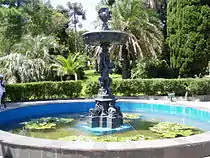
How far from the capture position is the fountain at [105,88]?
8.93m

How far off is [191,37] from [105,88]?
447 inches

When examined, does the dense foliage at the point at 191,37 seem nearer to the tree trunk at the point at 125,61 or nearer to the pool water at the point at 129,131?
the tree trunk at the point at 125,61

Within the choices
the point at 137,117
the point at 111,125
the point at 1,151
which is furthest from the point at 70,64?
the point at 1,151

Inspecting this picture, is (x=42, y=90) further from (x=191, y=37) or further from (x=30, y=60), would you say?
(x=191, y=37)

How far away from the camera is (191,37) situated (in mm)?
19266


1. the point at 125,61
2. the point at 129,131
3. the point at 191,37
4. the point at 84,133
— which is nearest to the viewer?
the point at 84,133

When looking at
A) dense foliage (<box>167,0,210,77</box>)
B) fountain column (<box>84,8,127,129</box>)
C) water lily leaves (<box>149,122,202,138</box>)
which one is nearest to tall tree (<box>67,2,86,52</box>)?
dense foliage (<box>167,0,210,77</box>)

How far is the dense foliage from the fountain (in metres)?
10.9

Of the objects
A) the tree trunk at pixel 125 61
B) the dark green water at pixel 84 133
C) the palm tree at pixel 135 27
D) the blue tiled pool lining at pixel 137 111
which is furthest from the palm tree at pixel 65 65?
the dark green water at pixel 84 133

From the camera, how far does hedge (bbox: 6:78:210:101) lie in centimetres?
1652

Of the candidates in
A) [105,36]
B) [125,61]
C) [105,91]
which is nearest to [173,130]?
[105,91]

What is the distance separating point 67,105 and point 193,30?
34.5 ft

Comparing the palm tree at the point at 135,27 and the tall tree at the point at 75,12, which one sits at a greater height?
the tall tree at the point at 75,12

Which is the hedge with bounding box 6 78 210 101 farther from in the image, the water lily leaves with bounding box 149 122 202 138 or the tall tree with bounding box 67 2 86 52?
the tall tree with bounding box 67 2 86 52
